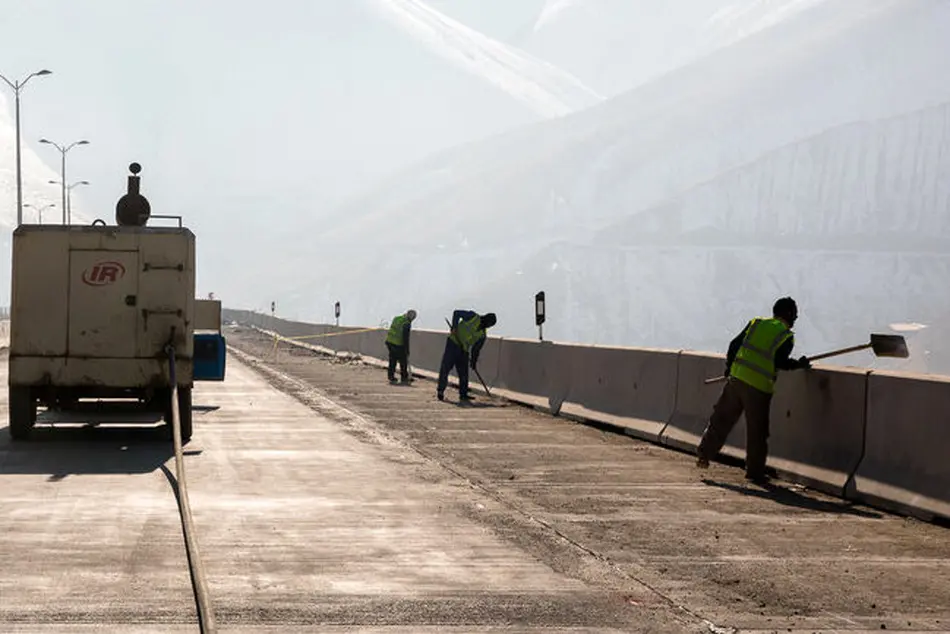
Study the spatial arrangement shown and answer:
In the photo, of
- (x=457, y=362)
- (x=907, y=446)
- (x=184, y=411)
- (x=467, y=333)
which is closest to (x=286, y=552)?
(x=907, y=446)

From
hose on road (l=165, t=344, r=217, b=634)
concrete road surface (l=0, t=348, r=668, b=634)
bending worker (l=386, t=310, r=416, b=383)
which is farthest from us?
bending worker (l=386, t=310, r=416, b=383)

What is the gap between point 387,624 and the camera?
7449 millimetres

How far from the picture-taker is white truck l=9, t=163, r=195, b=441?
17000 millimetres

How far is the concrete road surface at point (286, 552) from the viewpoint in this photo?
25.0 ft

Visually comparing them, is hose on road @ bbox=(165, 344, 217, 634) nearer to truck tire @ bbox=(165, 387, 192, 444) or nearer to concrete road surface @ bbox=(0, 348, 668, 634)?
concrete road surface @ bbox=(0, 348, 668, 634)

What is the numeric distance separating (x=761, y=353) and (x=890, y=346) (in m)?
1.33

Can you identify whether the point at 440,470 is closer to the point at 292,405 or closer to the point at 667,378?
the point at 667,378

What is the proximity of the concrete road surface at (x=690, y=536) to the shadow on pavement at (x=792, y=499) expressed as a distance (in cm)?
1

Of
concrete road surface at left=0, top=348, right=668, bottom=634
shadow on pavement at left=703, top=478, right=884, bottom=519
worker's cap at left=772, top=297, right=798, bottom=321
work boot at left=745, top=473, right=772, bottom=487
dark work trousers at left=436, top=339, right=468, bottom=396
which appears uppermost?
worker's cap at left=772, top=297, right=798, bottom=321

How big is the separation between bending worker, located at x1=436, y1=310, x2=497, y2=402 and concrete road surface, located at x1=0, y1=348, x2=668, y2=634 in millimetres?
9243

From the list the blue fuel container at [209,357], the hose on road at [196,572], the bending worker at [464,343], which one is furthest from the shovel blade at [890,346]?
the bending worker at [464,343]

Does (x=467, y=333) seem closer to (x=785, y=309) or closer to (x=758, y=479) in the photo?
(x=785, y=309)

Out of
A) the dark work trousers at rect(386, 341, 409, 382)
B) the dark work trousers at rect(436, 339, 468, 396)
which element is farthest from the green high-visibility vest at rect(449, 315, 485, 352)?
the dark work trousers at rect(386, 341, 409, 382)

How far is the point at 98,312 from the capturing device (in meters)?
17.1
